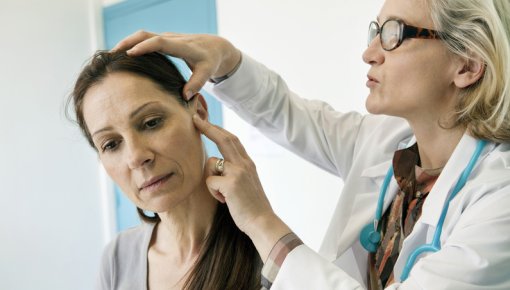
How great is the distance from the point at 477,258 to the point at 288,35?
1894 millimetres

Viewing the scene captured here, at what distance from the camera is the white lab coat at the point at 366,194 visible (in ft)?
2.80

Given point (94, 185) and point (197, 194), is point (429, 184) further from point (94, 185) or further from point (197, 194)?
point (94, 185)

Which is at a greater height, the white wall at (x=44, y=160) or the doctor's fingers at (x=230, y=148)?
the doctor's fingers at (x=230, y=148)

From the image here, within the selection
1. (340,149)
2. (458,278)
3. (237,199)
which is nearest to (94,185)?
(340,149)

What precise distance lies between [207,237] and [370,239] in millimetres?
396

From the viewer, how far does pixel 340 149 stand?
1499mm

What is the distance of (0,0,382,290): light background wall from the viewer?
243cm

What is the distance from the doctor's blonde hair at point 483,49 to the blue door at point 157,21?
1.74 meters

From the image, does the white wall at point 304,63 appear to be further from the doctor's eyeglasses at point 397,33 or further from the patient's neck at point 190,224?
the patient's neck at point 190,224

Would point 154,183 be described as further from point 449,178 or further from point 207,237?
point 449,178

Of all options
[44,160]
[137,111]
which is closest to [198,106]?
[137,111]

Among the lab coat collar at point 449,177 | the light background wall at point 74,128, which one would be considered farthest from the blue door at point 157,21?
the lab coat collar at point 449,177

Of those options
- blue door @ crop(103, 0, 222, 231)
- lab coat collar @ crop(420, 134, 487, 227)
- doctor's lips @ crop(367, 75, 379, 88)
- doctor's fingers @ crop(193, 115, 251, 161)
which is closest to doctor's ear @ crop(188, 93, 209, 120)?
doctor's fingers @ crop(193, 115, 251, 161)

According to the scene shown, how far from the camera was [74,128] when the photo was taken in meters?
3.53
